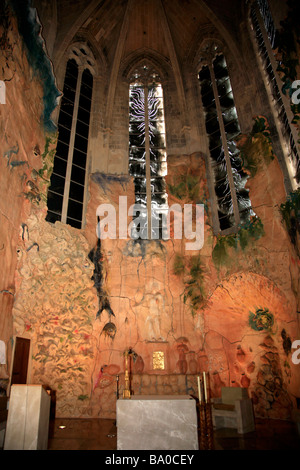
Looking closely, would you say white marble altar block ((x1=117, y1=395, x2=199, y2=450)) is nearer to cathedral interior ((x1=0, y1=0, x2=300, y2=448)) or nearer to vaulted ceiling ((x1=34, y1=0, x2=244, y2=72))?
cathedral interior ((x1=0, y1=0, x2=300, y2=448))

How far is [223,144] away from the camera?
10.4m

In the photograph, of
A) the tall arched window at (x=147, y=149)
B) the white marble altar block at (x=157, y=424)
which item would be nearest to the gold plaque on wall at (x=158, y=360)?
the tall arched window at (x=147, y=149)

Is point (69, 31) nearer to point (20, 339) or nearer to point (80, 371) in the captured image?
point (20, 339)

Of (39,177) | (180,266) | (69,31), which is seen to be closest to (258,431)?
(180,266)

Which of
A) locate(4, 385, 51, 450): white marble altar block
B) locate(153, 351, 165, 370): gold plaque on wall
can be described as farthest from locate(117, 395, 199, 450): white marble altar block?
locate(153, 351, 165, 370): gold plaque on wall

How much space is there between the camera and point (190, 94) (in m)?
12.3

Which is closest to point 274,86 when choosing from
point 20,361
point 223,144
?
point 223,144

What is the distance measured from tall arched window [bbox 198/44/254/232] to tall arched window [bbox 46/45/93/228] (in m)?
4.65

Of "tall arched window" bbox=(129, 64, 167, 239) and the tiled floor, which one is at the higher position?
"tall arched window" bbox=(129, 64, 167, 239)

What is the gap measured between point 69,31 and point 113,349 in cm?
1191

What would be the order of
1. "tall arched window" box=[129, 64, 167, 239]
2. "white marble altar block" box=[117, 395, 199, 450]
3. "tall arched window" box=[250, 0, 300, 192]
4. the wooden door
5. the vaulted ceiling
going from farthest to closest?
the vaulted ceiling → "tall arched window" box=[129, 64, 167, 239] → "tall arched window" box=[250, 0, 300, 192] → the wooden door → "white marble altar block" box=[117, 395, 199, 450]

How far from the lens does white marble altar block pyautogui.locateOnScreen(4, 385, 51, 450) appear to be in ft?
12.6

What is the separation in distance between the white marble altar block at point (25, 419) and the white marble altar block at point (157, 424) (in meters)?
1.29

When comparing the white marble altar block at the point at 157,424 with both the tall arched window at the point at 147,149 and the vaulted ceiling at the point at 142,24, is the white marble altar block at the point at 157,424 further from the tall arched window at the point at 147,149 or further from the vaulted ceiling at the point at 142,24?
the vaulted ceiling at the point at 142,24
